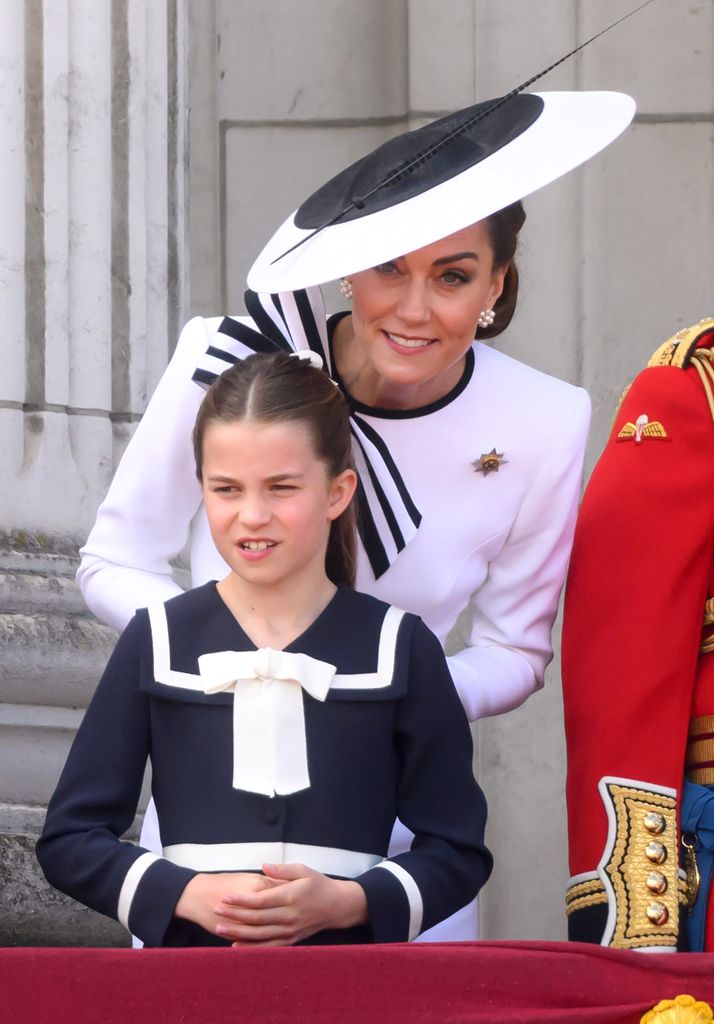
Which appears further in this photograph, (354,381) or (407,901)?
(354,381)

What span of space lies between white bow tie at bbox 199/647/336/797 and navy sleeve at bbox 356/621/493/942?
11cm

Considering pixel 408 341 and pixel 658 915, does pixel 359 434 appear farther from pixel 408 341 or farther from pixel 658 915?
Result: pixel 658 915

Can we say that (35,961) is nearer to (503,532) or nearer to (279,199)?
(503,532)

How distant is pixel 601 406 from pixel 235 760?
8.03ft

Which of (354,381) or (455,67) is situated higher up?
(455,67)

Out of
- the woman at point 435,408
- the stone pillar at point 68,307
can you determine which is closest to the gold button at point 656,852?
the woman at point 435,408

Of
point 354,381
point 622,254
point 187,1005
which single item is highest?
point 622,254

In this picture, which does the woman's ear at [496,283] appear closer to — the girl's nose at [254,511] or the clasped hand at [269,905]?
the girl's nose at [254,511]

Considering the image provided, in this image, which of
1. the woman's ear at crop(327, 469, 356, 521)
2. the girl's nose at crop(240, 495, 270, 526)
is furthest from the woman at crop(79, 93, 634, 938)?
the girl's nose at crop(240, 495, 270, 526)

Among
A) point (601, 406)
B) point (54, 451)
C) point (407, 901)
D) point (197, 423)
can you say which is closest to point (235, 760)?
point (407, 901)

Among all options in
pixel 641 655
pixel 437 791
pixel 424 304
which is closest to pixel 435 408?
pixel 424 304

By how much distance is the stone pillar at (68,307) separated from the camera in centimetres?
357

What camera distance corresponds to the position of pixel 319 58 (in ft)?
15.4

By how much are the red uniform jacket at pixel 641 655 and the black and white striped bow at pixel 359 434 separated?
22 centimetres
